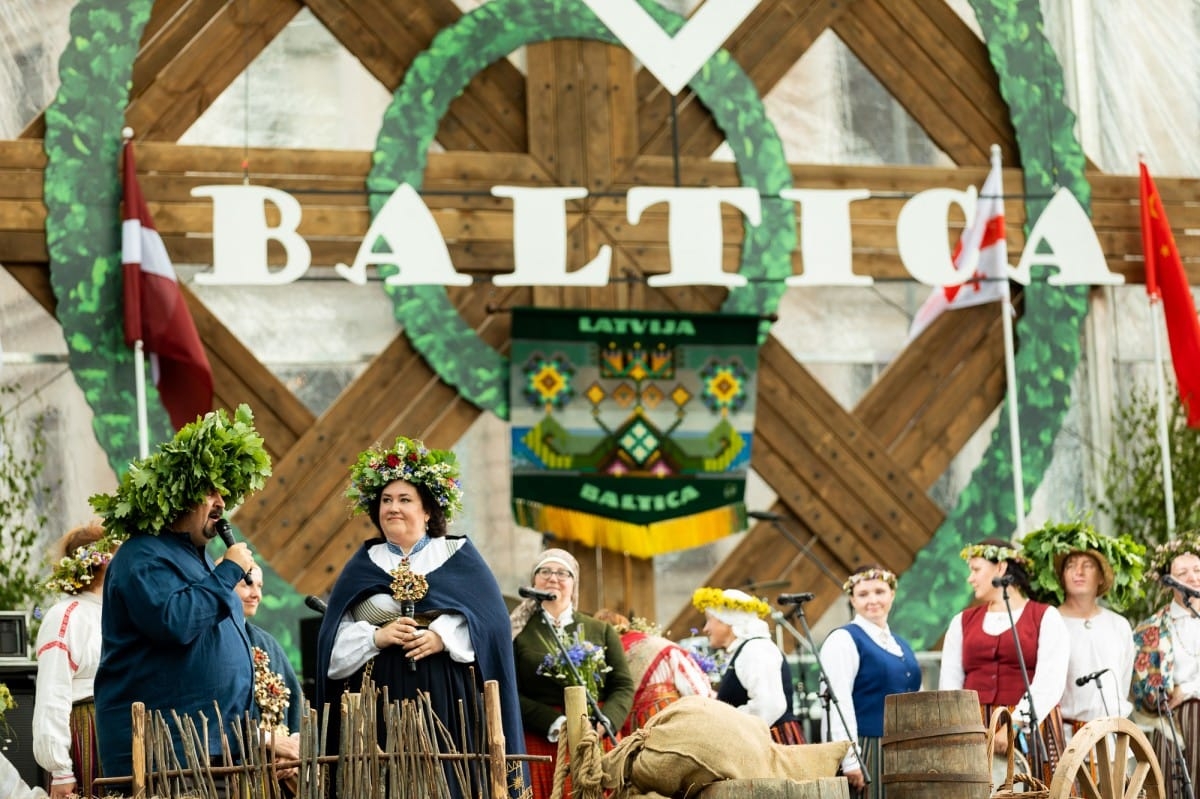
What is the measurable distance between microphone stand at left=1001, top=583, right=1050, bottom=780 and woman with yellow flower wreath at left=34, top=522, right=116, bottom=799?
315 centimetres

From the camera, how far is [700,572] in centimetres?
1123

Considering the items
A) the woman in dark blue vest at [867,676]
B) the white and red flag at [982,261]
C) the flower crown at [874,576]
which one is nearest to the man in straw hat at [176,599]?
the woman in dark blue vest at [867,676]

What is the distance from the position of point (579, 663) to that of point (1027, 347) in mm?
4248

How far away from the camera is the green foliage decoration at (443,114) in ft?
31.2

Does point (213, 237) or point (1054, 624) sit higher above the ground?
point (213, 237)

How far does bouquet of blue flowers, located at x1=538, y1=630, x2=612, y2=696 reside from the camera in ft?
22.3

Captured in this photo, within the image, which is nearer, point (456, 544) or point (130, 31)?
point (456, 544)

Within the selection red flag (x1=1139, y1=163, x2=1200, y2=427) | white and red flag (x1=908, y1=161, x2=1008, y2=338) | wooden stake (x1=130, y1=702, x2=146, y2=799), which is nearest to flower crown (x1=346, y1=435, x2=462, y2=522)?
wooden stake (x1=130, y1=702, x2=146, y2=799)

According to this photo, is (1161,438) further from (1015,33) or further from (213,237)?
(213,237)

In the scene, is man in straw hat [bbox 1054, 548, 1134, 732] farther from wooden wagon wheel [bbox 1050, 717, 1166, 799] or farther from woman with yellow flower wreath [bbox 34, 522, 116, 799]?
woman with yellow flower wreath [bbox 34, 522, 116, 799]

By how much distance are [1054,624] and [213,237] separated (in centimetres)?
438

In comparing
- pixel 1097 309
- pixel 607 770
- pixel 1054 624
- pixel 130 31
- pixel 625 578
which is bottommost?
pixel 607 770

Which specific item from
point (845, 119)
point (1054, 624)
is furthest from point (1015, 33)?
point (1054, 624)

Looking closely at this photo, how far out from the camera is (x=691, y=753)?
14.1 ft
